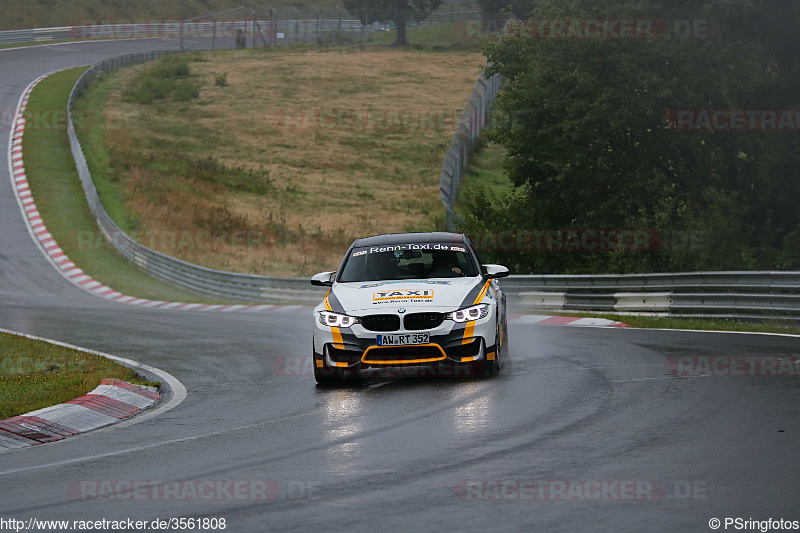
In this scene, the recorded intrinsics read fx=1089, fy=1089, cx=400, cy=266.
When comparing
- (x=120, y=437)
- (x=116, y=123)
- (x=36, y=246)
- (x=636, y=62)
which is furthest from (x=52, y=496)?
(x=116, y=123)

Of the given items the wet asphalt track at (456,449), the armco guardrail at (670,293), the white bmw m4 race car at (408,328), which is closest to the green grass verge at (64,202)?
the armco guardrail at (670,293)

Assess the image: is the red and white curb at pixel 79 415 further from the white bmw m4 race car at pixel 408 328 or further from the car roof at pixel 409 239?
the car roof at pixel 409 239

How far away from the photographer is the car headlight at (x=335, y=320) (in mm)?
11672

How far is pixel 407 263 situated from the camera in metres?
13.2

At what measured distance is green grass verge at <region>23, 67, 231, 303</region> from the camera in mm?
35000

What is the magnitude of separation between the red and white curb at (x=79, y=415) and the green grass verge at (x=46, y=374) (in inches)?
8.9

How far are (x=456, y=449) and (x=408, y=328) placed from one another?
3.70 metres

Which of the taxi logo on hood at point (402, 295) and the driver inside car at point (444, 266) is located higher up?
the driver inside car at point (444, 266)

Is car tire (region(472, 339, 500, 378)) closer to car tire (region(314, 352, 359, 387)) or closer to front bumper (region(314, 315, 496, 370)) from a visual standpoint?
front bumper (region(314, 315, 496, 370))

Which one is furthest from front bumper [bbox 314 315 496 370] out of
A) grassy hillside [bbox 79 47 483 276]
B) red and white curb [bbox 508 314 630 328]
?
grassy hillside [bbox 79 47 483 276]

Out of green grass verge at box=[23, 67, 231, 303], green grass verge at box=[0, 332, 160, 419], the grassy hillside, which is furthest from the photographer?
the grassy hillside

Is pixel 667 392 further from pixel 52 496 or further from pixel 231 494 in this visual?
pixel 52 496

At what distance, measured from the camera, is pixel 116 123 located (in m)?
59.4

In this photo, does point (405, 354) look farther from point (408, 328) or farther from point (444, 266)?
point (444, 266)
